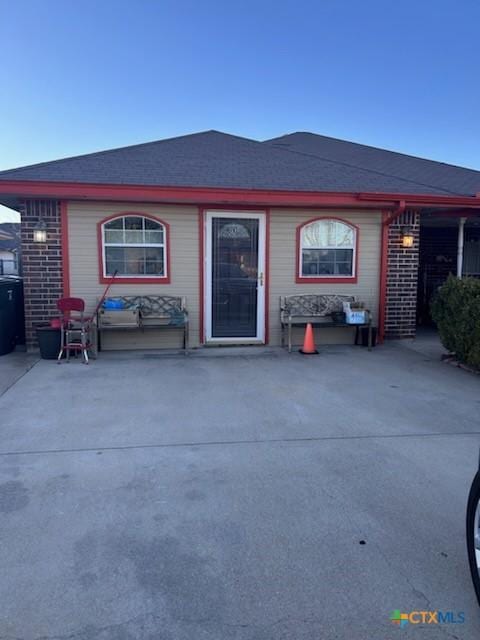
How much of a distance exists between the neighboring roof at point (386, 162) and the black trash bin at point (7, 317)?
22.3 feet

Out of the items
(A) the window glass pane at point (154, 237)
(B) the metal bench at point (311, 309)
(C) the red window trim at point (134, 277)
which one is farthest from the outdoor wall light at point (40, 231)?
(B) the metal bench at point (311, 309)

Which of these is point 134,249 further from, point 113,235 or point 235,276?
point 235,276

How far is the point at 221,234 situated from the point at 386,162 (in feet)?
18.0

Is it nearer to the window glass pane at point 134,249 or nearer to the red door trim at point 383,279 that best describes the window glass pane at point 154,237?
the window glass pane at point 134,249

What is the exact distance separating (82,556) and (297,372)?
427cm

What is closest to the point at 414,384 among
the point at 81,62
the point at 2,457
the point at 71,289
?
the point at 2,457

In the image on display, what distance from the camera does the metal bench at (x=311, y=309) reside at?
26.1 ft

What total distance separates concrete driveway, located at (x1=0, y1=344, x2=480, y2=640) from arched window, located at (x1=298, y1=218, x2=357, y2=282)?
3258 millimetres

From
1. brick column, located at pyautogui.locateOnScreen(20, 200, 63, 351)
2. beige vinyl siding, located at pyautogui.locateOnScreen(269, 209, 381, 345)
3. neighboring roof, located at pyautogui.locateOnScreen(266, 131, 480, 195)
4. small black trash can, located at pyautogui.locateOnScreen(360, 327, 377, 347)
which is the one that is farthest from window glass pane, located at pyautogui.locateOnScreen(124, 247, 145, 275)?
neighboring roof, located at pyautogui.locateOnScreen(266, 131, 480, 195)

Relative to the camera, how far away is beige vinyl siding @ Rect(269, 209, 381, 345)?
7957 mm

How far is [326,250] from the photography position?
26.8 ft

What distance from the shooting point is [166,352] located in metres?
7.63

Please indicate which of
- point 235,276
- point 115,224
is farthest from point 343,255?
point 115,224

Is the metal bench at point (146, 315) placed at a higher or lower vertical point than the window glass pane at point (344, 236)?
lower
